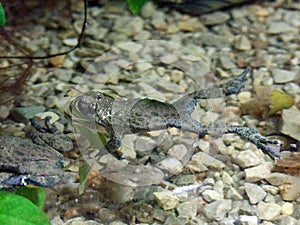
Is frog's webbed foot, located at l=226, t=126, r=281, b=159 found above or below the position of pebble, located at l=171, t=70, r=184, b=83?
above

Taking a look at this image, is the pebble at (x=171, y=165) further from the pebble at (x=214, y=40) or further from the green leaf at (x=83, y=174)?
the pebble at (x=214, y=40)

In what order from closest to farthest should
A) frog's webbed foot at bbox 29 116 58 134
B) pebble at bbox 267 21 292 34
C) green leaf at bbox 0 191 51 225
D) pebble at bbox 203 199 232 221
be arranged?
green leaf at bbox 0 191 51 225 → pebble at bbox 203 199 232 221 → frog's webbed foot at bbox 29 116 58 134 → pebble at bbox 267 21 292 34

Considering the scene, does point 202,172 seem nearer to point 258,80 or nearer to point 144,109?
point 144,109

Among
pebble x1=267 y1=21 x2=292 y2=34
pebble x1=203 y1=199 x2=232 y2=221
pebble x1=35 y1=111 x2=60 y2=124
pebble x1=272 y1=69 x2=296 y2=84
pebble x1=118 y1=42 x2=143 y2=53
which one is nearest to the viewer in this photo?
pebble x1=203 y1=199 x2=232 y2=221

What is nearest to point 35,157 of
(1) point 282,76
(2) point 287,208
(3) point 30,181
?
(3) point 30,181

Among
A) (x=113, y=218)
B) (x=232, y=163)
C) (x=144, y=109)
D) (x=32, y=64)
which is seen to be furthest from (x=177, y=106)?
(x=32, y=64)

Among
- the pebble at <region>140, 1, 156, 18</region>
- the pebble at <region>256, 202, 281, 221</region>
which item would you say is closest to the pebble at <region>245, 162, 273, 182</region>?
the pebble at <region>256, 202, 281, 221</region>

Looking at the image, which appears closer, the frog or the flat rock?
the frog

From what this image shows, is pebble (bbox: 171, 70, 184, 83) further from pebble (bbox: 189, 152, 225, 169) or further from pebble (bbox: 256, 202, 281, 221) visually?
pebble (bbox: 256, 202, 281, 221)

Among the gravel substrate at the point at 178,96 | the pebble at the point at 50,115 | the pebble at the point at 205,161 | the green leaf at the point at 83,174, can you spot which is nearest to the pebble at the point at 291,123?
the gravel substrate at the point at 178,96
